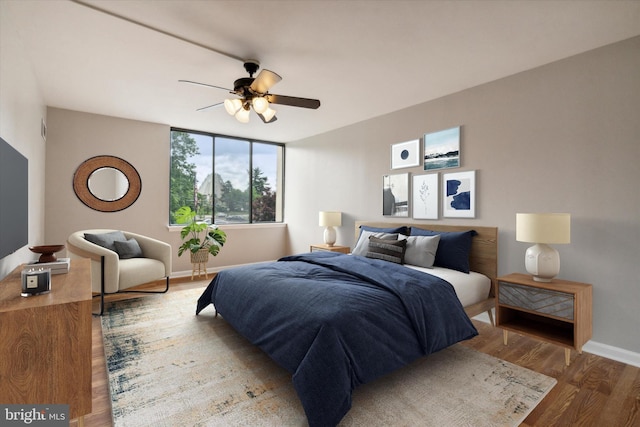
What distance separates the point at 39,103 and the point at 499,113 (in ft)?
16.3

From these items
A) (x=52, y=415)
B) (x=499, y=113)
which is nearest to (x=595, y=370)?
(x=499, y=113)

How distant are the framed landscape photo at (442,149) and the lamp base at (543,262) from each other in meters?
1.30

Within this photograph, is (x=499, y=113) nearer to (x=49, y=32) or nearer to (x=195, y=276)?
(x=49, y=32)

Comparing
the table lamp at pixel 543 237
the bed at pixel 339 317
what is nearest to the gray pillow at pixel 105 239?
the bed at pixel 339 317

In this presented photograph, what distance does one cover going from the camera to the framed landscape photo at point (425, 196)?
12.4 ft

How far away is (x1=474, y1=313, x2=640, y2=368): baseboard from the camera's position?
8.04 feet

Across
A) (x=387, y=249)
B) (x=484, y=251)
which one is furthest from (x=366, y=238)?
(x=484, y=251)

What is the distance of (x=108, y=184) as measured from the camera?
4629 millimetres

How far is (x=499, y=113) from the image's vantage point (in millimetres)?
3230

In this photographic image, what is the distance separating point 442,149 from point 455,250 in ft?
3.98

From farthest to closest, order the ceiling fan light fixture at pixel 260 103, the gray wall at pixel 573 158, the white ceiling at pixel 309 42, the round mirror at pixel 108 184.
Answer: the round mirror at pixel 108 184
the ceiling fan light fixture at pixel 260 103
the gray wall at pixel 573 158
the white ceiling at pixel 309 42

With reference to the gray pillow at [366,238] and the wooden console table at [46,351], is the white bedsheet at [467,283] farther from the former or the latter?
the wooden console table at [46,351]

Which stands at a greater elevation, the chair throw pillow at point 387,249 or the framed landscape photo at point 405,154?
the framed landscape photo at point 405,154

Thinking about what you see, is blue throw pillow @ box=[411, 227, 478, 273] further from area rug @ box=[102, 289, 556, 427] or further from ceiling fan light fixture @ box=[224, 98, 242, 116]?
ceiling fan light fixture @ box=[224, 98, 242, 116]
